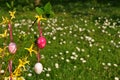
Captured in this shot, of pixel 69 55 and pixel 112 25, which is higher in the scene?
pixel 69 55

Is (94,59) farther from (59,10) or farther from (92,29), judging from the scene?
(59,10)

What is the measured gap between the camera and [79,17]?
50.1ft

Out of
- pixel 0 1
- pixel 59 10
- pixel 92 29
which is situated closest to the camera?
pixel 92 29

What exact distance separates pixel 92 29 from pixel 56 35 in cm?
167

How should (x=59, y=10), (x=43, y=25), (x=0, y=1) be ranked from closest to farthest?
(x=43, y=25), (x=59, y=10), (x=0, y=1)

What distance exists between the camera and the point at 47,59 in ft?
30.5

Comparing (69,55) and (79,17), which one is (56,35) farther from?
(79,17)

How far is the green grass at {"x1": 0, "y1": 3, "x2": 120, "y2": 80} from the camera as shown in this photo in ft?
27.5

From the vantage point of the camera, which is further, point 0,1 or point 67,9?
point 0,1

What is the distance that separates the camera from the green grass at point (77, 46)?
27.5 ft

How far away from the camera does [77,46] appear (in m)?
10.6

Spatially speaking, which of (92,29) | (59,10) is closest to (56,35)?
(92,29)

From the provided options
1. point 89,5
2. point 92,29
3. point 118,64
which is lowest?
point 89,5

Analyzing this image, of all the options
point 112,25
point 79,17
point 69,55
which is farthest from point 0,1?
point 69,55
